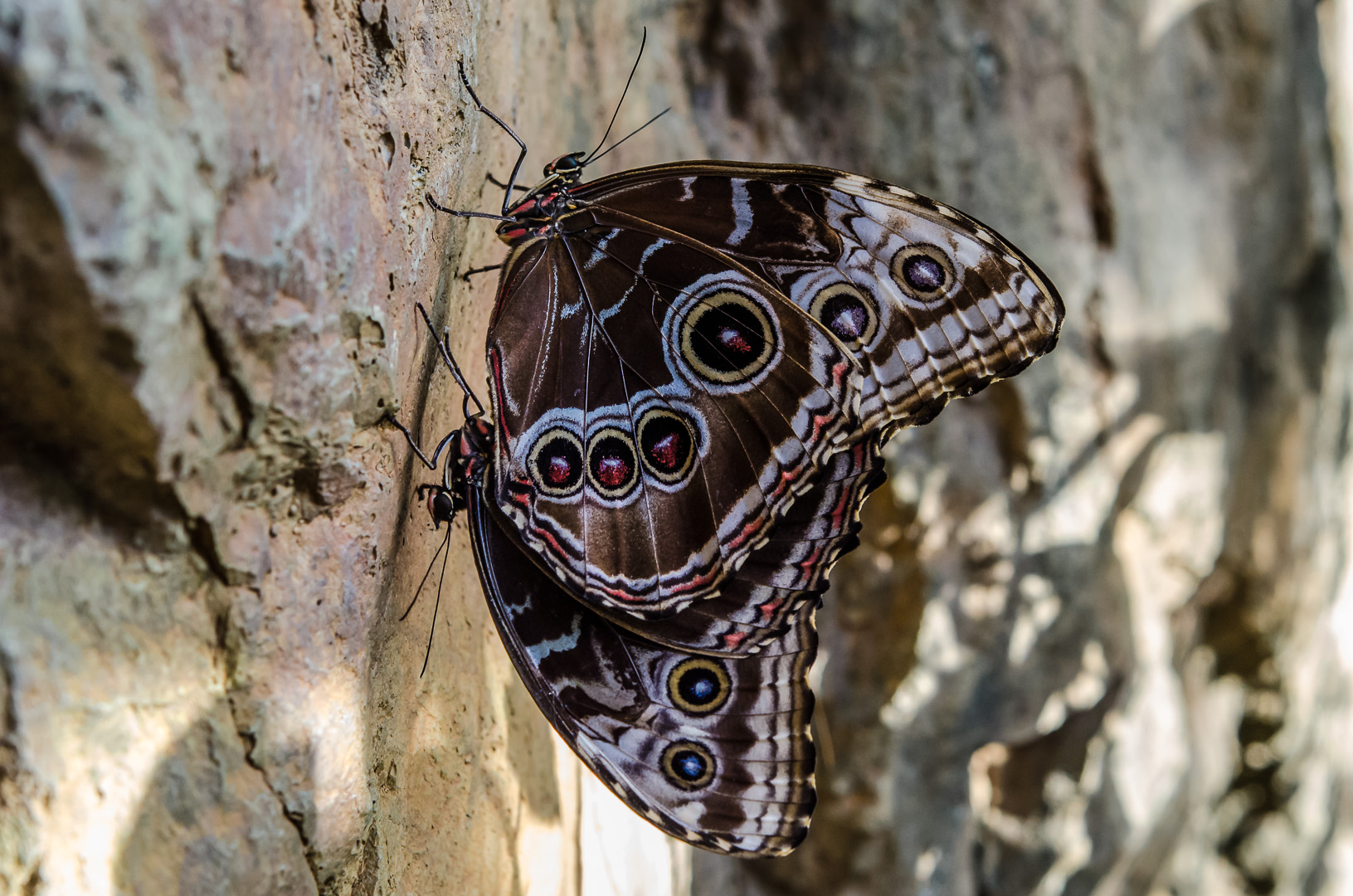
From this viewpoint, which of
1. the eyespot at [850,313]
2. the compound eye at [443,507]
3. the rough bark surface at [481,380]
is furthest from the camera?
the eyespot at [850,313]

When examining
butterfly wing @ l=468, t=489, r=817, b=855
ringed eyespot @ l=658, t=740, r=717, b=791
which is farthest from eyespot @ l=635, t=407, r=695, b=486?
ringed eyespot @ l=658, t=740, r=717, b=791

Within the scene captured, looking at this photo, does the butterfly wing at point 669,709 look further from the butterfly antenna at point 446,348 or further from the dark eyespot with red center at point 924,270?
the dark eyespot with red center at point 924,270

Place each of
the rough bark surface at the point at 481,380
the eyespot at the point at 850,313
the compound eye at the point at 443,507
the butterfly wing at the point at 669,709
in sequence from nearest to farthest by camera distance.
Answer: the rough bark surface at the point at 481,380
the compound eye at the point at 443,507
the butterfly wing at the point at 669,709
the eyespot at the point at 850,313

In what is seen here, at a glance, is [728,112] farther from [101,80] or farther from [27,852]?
[27,852]

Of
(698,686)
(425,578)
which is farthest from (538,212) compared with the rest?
(698,686)

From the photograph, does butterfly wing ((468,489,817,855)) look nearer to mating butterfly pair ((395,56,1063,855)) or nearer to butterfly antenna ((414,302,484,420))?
mating butterfly pair ((395,56,1063,855))

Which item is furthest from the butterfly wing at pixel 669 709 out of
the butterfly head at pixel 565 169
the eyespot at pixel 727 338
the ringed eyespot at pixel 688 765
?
the butterfly head at pixel 565 169
